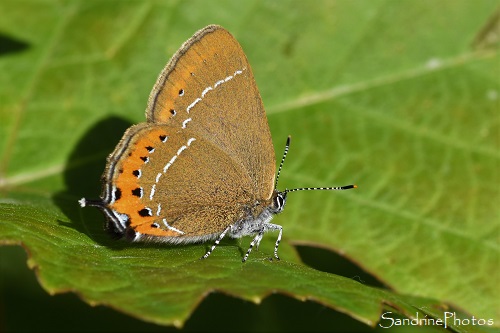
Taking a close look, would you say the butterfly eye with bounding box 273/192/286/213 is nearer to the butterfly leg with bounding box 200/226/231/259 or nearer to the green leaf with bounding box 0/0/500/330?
the green leaf with bounding box 0/0/500/330

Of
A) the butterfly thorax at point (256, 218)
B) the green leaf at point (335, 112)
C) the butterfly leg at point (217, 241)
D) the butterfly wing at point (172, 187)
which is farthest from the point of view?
the green leaf at point (335, 112)

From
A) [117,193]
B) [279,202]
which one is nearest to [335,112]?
[279,202]

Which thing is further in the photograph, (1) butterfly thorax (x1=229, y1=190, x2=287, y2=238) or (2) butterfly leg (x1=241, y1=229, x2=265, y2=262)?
(1) butterfly thorax (x1=229, y1=190, x2=287, y2=238)

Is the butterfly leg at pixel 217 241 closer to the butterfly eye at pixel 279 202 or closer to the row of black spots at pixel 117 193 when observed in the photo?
the butterfly eye at pixel 279 202

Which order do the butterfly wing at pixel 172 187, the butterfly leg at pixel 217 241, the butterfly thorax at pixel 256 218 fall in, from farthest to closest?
1. the butterfly thorax at pixel 256 218
2. the butterfly wing at pixel 172 187
3. the butterfly leg at pixel 217 241

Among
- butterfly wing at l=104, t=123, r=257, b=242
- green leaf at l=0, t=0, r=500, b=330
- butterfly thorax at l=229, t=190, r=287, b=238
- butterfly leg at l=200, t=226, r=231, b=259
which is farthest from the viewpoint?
green leaf at l=0, t=0, r=500, b=330

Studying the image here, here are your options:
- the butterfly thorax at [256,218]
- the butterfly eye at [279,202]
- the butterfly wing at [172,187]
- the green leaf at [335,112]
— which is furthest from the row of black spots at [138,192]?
the butterfly eye at [279,202]

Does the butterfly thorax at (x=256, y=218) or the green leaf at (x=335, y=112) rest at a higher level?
the green leaf at (x=335, y=112)

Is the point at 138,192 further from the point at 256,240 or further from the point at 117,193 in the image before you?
the point at 256,240

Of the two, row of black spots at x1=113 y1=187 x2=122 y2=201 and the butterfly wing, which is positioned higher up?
the butterfly wing

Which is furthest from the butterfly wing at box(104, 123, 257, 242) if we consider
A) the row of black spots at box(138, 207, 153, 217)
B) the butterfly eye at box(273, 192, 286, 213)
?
the butterfly eye at box(273, 192, 286, 213)
